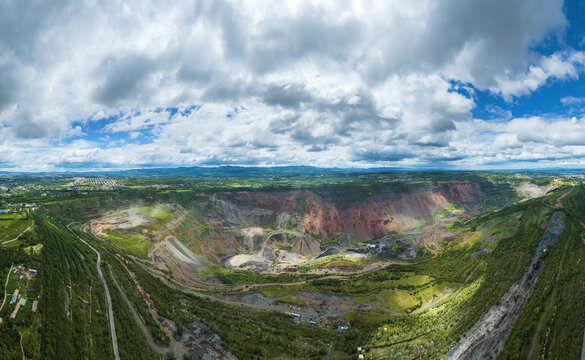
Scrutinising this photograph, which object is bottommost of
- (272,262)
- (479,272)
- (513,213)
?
(272,262)

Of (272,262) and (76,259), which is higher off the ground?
(76,259)

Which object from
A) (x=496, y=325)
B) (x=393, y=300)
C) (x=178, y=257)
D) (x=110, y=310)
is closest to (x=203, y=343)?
(x=110, y=310)

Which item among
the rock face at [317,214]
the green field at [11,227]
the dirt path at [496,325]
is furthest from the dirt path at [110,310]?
the rock face at [317,214]

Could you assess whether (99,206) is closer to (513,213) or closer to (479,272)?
(479,272)

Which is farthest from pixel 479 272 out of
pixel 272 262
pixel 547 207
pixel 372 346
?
pixel 272 262

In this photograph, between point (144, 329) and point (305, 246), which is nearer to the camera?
point (144, 329)

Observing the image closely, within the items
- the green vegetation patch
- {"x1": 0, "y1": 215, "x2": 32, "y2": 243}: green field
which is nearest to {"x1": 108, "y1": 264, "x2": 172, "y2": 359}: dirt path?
{"x1": 0, "y1": 215, "x2": 32, "y2": 243}: green field

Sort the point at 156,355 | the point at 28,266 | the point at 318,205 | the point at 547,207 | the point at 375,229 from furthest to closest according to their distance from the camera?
the point at 318,205, the point at 375,229, the point at 547,207, the point at 28,266, the point at 156,355

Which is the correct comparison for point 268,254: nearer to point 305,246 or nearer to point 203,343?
point 305,246
